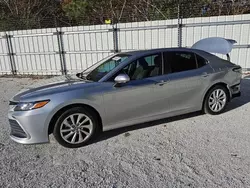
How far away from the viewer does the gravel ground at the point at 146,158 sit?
8.84 ft

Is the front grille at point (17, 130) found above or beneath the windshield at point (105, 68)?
beneath

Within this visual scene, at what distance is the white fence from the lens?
7.98 m

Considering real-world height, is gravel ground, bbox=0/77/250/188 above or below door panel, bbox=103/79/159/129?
below

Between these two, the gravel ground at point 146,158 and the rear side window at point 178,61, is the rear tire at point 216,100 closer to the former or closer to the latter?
the gravel ground at point 146,158

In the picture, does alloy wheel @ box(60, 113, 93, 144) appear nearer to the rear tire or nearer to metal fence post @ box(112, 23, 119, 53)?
the rear tire

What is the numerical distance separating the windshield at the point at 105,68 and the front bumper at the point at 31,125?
106 centimetres

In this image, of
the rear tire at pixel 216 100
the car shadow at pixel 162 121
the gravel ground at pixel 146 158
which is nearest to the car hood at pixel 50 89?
the gravel ground at pixel 146 158

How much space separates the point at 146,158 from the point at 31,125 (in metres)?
1.70

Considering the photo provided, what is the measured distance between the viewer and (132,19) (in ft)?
32.8

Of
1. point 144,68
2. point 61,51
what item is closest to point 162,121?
point 144,68

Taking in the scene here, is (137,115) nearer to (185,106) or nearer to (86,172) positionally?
(185,106)

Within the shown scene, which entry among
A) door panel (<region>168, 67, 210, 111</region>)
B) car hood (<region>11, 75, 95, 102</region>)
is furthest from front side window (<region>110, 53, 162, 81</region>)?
car hood (<region>11, 75, 95, 102</region>)

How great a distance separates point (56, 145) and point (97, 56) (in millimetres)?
6000

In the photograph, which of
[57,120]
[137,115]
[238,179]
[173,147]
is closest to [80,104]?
[57,120]
